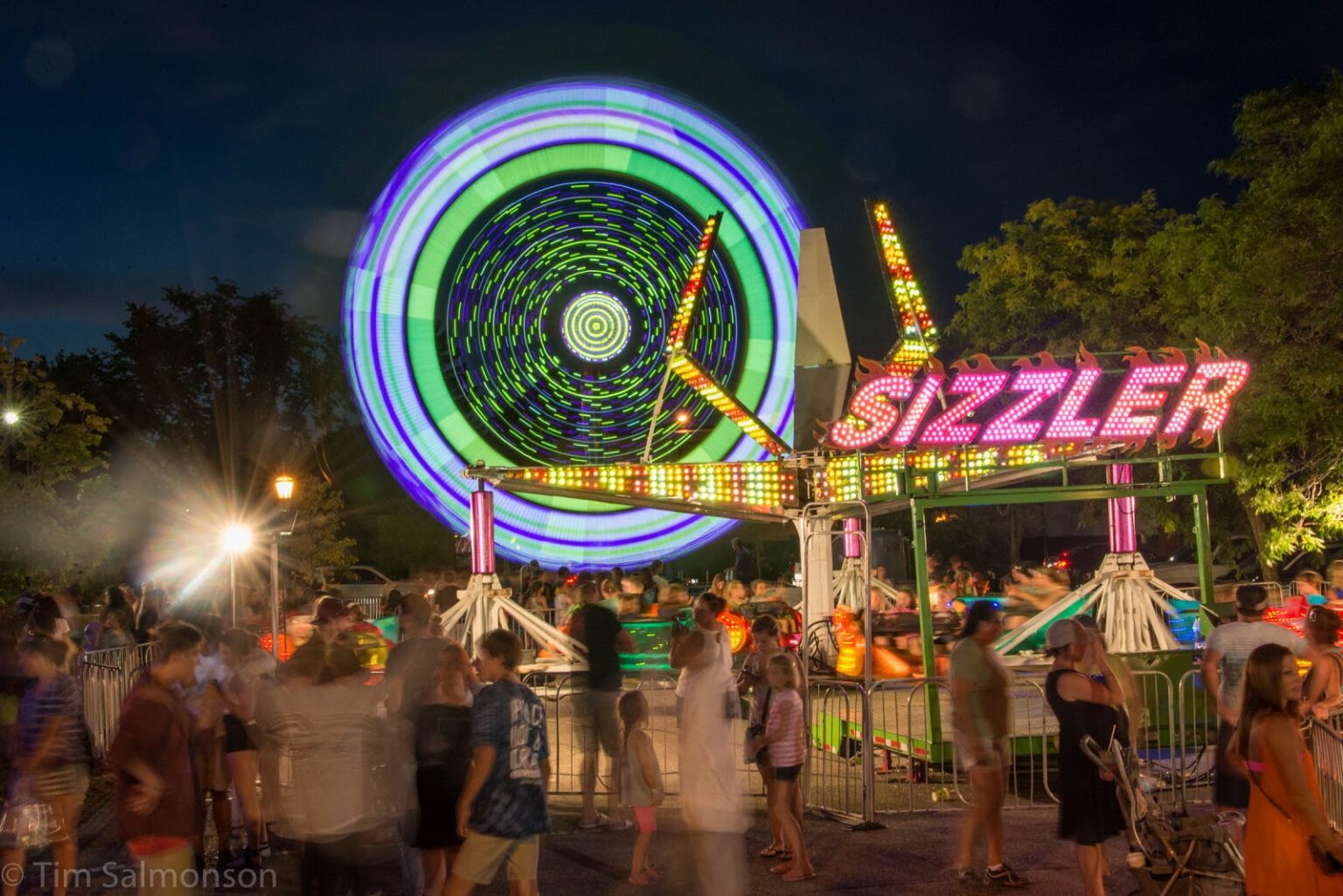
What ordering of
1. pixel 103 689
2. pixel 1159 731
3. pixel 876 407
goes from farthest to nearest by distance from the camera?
pixel 876 407
pixel 103 689
pixel 1159 731

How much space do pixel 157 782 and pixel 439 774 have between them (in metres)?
1.19

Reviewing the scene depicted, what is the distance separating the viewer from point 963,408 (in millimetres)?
12617

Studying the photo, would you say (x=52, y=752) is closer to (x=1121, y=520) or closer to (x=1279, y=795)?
(x=1279, y=795)

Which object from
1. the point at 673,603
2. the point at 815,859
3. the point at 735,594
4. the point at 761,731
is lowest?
the point at 815,859

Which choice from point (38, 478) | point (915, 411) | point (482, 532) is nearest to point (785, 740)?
point (915, 411)

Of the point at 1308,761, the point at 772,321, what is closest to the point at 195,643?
the point at 1308,761

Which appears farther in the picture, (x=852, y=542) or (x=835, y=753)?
(x=852, y=542)

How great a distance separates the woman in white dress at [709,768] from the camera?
6.12 meters

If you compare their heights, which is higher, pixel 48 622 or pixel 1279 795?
pixel 48 622

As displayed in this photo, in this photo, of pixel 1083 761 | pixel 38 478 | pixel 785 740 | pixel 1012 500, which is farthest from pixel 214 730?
pixel 38 478

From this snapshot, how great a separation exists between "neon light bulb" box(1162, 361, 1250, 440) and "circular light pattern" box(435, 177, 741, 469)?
21.1ft

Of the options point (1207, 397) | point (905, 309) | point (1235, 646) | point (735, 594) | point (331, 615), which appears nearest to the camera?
point (1235, 646)

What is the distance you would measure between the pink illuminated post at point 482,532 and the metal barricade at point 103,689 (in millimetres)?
3804

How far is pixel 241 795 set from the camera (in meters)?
8.10
